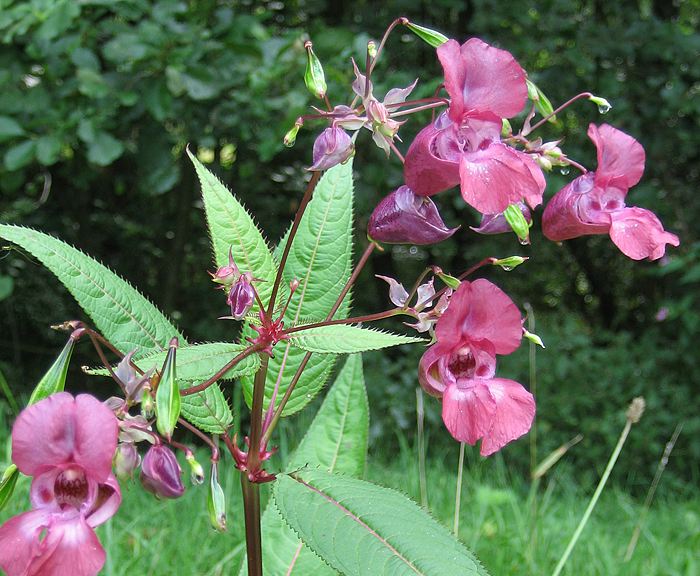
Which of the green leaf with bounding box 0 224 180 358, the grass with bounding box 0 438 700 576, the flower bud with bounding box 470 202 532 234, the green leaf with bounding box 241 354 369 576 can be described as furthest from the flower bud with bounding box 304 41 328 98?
the grass with bounding box 0 438 700 576

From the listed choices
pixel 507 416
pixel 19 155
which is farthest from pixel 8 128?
pixel 507 416

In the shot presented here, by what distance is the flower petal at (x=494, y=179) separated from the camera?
2.27ft

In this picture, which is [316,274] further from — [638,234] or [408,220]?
[638,234]

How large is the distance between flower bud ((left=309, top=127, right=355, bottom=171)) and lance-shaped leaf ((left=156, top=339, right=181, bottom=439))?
0.23 m

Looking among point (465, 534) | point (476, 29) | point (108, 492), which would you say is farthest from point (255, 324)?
point (476, 29)

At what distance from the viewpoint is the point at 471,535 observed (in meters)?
1.94

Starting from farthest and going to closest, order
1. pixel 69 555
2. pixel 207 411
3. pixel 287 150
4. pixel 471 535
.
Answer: pixel 287 150 → pixel 471 535 → pixel 207 411 → pixel 69 555

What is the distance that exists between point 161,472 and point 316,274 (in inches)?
15.0

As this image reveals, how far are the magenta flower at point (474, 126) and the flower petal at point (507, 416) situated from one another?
0.57ft

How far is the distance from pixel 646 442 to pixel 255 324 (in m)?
3.33

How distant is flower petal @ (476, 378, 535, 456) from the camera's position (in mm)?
736

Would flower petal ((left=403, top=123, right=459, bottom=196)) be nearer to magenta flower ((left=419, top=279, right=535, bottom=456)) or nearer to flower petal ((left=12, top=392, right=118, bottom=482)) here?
magenta flower ((left=419, top=279, right=535, bottom=456))

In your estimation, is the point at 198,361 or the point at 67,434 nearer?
the point at 67,434

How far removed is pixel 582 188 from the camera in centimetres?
83
